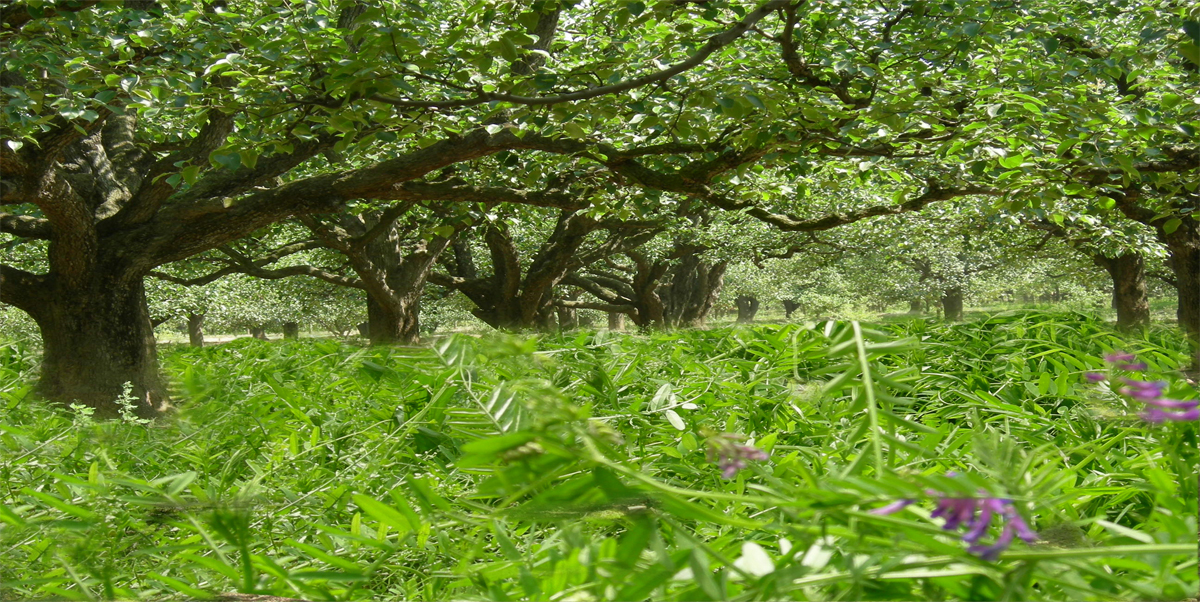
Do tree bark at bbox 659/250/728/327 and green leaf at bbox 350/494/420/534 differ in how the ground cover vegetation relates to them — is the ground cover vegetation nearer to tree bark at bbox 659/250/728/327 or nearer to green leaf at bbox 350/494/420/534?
green leaf at bbox 350/494/420/534

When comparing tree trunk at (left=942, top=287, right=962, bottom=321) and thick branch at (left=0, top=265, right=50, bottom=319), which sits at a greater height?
thick branch at (left=0, top=265, right=50, bottom=319)

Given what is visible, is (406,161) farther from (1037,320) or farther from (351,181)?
(1037,320)

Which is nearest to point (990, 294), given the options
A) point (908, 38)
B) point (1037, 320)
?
point (908, 38)

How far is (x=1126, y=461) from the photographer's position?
1.17m

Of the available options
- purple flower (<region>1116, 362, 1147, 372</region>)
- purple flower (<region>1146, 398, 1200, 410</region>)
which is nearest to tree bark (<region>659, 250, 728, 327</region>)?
purple flower (<region>1116, 362, 1147, 372</region>)

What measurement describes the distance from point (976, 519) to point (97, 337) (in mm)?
8432

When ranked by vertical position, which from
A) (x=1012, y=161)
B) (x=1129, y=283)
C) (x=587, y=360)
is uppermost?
(x=1012, y=161)

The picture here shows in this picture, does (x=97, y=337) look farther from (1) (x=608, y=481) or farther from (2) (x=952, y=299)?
(2) (x=952, y=299)

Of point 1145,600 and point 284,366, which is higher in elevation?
point 1145,600

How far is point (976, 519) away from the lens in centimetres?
60

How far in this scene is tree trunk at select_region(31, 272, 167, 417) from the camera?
7.12 m

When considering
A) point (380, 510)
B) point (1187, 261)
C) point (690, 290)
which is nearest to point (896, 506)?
point (380, 510)

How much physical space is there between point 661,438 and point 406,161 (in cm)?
652

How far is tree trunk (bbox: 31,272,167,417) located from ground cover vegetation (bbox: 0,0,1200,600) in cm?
3
